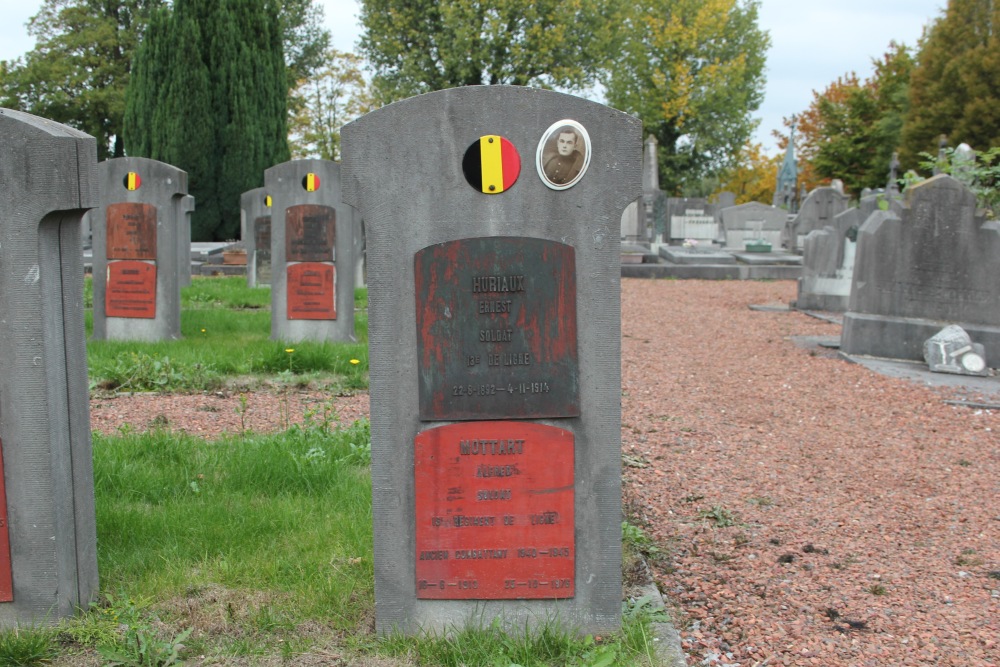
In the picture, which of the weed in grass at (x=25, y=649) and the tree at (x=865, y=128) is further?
the tree at (x=865, y=128)

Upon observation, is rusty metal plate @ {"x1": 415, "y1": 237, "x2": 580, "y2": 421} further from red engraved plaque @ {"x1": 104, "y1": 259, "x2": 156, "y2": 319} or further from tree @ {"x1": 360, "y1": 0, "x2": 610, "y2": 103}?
tree @ {"x1": 360, "y1": 0, "x2": 610, "y2": 103}

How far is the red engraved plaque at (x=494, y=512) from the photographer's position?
9.95 ft

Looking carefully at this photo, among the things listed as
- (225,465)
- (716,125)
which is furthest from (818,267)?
(716,125)

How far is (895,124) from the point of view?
1777 inches

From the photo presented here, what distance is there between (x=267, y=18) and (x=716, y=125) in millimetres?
Result: 26919

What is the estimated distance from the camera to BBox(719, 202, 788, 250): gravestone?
29.7 metres

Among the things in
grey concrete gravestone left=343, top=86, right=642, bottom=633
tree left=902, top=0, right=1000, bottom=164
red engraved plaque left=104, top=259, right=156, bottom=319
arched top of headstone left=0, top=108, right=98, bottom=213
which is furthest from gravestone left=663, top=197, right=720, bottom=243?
arched top of headstone left=0, top=108, right=98, bottom=213

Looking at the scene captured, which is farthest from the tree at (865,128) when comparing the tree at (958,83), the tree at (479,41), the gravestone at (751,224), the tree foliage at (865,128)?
the gravestone at (751,224)

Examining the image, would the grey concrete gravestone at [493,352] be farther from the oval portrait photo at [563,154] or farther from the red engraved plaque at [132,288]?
the red engraved plaque at [132,288]

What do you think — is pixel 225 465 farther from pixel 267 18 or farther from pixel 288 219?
pixel 267 18

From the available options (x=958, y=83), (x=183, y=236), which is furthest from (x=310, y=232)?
(x=958, y=83)

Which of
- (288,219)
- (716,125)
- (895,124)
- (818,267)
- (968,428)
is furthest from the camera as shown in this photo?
(716,125)

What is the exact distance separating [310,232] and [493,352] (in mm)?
6921

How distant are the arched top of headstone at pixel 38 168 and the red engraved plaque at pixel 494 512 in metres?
1.33
